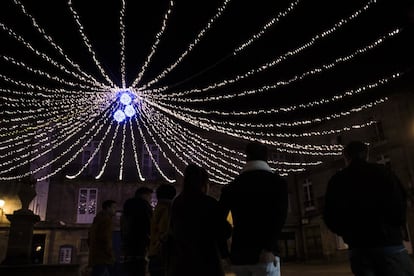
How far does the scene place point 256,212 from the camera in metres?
2.64

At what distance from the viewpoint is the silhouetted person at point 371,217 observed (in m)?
2.60

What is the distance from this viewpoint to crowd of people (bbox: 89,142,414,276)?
259cm

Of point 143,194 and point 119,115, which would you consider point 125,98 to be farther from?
point 143,194

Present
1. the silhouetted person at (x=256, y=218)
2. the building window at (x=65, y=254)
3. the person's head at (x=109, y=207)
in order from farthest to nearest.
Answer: the building window at (x=65, y=254)
the person's head at (x=109, y=207)
the silhouetted person at (x=256, y=218)

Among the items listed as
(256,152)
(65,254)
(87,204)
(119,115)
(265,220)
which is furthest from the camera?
(87,204)

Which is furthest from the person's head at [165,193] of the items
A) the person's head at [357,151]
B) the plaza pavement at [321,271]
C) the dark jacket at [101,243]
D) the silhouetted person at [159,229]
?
the plaza pavement at [321,271]

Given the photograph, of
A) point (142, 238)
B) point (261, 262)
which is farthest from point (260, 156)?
point (142, 238)

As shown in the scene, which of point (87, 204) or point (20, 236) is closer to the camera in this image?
point (20, 236)

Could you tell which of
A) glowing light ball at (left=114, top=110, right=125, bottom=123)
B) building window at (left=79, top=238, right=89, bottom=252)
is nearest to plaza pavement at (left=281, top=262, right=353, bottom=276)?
glowing light ball at (left=114, top=110, right=125, bottom=123)

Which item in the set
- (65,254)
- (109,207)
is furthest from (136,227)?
(65,254)

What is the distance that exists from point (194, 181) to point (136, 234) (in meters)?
1.78

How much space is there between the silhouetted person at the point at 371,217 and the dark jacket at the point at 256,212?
0.54 meters

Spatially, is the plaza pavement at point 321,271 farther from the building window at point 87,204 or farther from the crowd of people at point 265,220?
the building window at point 87,204

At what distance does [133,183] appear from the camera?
22.1 m
